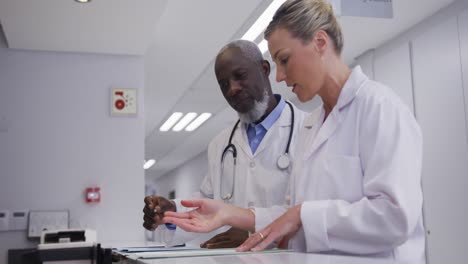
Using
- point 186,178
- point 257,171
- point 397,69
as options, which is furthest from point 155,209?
point 186,178

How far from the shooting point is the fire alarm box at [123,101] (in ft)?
11.7

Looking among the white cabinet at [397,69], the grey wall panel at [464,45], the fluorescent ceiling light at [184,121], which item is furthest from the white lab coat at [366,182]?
the fluorescent ceiling light at [184,121]

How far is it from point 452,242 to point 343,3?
2.28 metres

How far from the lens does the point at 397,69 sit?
4016 mm

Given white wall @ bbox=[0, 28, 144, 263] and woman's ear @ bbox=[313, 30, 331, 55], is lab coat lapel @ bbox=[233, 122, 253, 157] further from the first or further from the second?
white wall @ bbox=[0, 28, 144, 263]

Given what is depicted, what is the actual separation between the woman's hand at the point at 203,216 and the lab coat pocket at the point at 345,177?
0.23 metres

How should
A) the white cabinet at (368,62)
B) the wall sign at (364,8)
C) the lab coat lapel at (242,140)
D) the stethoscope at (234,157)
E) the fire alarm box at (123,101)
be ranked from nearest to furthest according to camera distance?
the stethoscope at (234,157), the lab coat lapel at (242,140), the wall sign at (364,8), the fire alarm box at (123,101), the white cabinet at (368,62)

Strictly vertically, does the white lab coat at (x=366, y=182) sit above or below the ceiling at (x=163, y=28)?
below

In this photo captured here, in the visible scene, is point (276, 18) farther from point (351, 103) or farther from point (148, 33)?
point (148, 33)

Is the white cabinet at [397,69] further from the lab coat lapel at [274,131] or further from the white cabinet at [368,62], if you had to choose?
the lab coat lapel at [274,131]

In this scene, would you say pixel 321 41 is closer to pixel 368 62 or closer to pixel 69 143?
pixel 69 143

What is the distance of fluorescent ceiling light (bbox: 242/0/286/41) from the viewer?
3.24 meters

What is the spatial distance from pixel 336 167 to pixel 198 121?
5991 millimetres

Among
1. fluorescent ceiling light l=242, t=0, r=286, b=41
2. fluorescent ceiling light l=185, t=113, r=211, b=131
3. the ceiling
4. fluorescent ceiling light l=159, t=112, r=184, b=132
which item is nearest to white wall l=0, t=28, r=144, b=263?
the ceiling
